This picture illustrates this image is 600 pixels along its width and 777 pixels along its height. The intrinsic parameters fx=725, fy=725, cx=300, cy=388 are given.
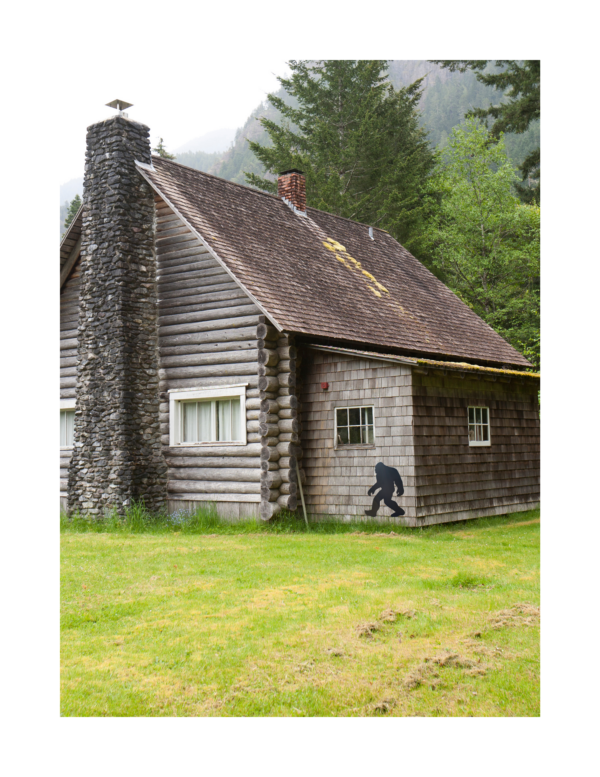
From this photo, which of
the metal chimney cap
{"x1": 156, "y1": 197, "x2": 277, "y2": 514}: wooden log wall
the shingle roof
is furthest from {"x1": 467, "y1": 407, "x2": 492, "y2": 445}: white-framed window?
the metal chimney cap

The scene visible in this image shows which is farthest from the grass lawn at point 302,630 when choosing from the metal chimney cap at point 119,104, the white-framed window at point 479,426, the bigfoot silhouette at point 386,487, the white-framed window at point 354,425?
the metal chimney cap at point 119,104

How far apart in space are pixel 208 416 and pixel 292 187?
8031 mm

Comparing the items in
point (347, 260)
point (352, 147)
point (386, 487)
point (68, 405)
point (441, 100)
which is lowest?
point (386, 487)

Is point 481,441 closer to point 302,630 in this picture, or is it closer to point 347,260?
point 347,260

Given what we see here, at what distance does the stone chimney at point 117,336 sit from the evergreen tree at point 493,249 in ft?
52.2

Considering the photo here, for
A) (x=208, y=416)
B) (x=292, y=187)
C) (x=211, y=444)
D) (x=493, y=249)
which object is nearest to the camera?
(x=211, y=444)

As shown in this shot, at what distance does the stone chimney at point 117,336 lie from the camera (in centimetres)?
1408

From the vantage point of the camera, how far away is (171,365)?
1462 centimetres

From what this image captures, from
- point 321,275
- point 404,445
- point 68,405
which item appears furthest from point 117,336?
point 404,445

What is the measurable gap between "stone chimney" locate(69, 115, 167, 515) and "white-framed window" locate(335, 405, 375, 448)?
12.3 ft

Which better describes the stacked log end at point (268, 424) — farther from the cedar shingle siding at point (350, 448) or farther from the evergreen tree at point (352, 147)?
the evergreen tree at point (352, 147)

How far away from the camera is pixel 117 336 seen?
46.6 feet

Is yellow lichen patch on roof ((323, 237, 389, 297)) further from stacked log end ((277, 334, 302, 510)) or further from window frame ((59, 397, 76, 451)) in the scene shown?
window frame ((59, 397, 76, 451))

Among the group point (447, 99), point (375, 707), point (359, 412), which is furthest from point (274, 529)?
point (447, 99)
